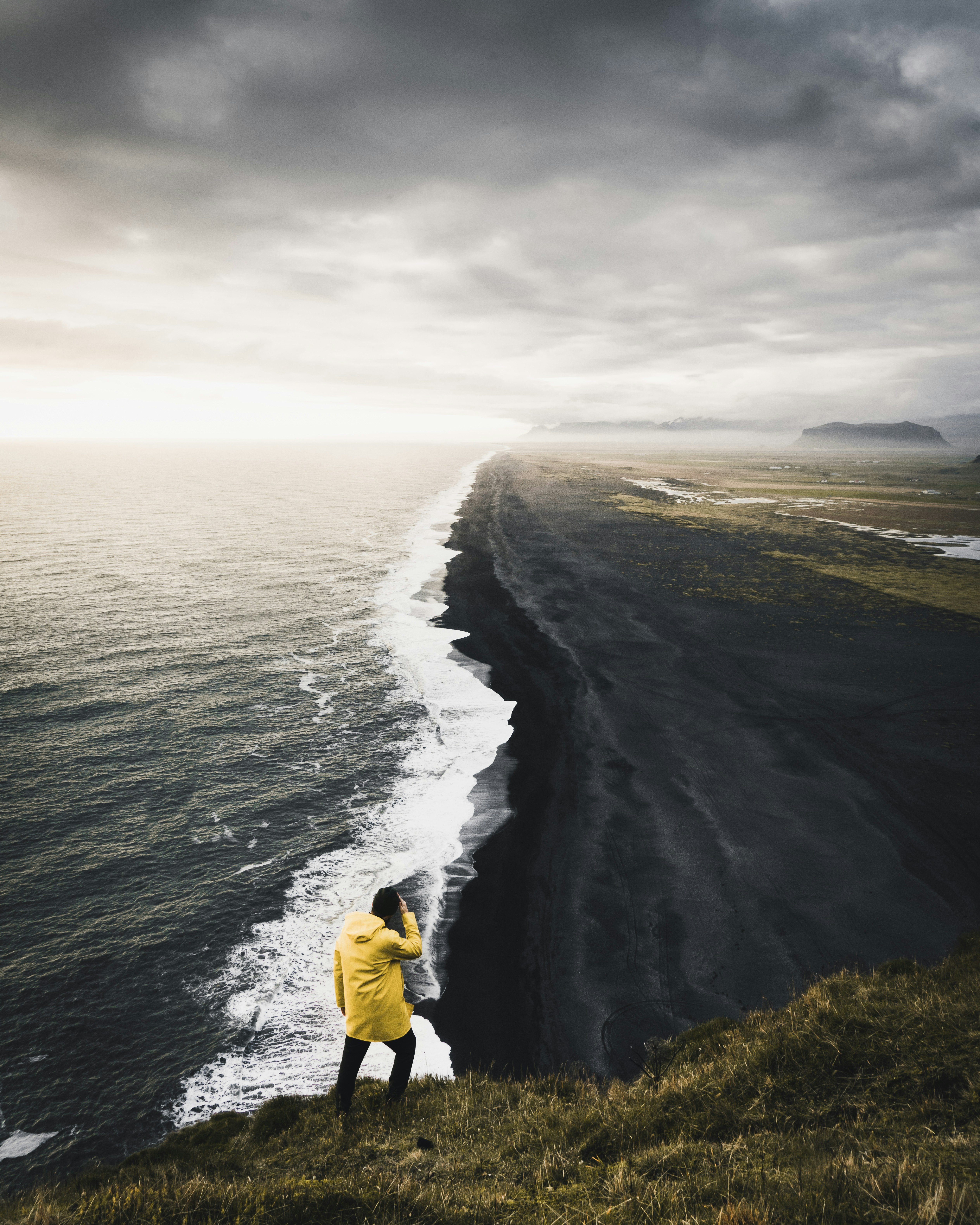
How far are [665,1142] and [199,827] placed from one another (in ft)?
47.8

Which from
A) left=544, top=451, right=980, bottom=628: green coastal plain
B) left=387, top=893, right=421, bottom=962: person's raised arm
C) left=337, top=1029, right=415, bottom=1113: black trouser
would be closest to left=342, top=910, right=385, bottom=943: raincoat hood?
left=387, top=893, right=421, bottom=962: person's raised arm

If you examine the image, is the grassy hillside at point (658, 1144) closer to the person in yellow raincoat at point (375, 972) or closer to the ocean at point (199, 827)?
the person in yellow raincoat at point (375, 972)

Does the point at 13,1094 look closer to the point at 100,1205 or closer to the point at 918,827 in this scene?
the point at 100,1205

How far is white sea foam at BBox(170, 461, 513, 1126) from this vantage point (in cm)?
1022

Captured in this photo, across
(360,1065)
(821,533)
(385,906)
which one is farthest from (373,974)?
(821,533)

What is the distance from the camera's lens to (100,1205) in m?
5.11

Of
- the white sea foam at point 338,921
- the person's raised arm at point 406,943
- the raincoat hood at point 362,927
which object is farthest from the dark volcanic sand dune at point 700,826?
the raincoat hood at point 362,927

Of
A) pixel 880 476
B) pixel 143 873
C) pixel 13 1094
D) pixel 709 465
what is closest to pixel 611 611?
pixel 143 873

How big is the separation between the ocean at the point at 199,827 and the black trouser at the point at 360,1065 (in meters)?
3.27

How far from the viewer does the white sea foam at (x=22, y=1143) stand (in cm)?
888

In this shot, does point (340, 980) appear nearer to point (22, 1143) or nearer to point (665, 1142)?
point (665, 1142)

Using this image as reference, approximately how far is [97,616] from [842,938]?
37430 mm

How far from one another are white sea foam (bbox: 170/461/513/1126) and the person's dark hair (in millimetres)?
5225

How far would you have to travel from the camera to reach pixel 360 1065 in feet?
24.8
